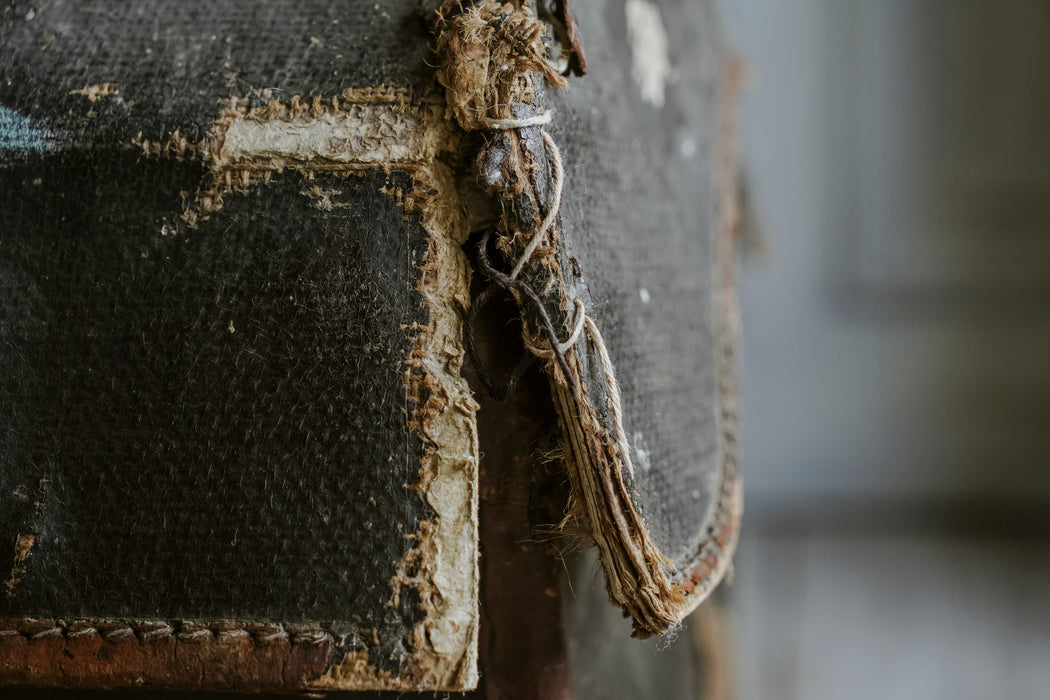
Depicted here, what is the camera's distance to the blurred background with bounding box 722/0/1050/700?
5.39 ft

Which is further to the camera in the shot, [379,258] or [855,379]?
[855,379]

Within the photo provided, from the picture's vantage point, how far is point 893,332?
5.73 ft

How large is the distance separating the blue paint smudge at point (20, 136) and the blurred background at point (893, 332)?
1.36 m

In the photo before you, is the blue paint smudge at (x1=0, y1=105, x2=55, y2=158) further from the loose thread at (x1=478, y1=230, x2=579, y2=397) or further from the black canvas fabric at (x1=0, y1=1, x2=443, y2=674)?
the loose thread at (x1=478, y1=230, x2=579, y2=397)

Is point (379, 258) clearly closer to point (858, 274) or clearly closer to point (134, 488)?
point (134, 488)

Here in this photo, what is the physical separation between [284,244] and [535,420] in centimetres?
19

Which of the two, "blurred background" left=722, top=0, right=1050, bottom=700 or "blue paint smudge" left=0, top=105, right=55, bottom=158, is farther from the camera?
"blurred background" left=722, top=0, right=1050, bottom=700

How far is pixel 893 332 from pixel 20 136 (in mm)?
1659

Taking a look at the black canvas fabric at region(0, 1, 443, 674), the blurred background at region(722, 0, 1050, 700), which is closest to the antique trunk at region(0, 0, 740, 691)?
the black canvas fabric at region(0, 1, 443, 674)

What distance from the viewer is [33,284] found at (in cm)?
51

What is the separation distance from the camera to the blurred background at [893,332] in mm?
1642

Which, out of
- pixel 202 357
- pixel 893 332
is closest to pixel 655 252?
pixel 202 357

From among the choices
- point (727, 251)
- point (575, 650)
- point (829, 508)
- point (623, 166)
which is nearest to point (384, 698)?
point (575, 650)

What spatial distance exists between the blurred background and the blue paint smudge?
136 cm
